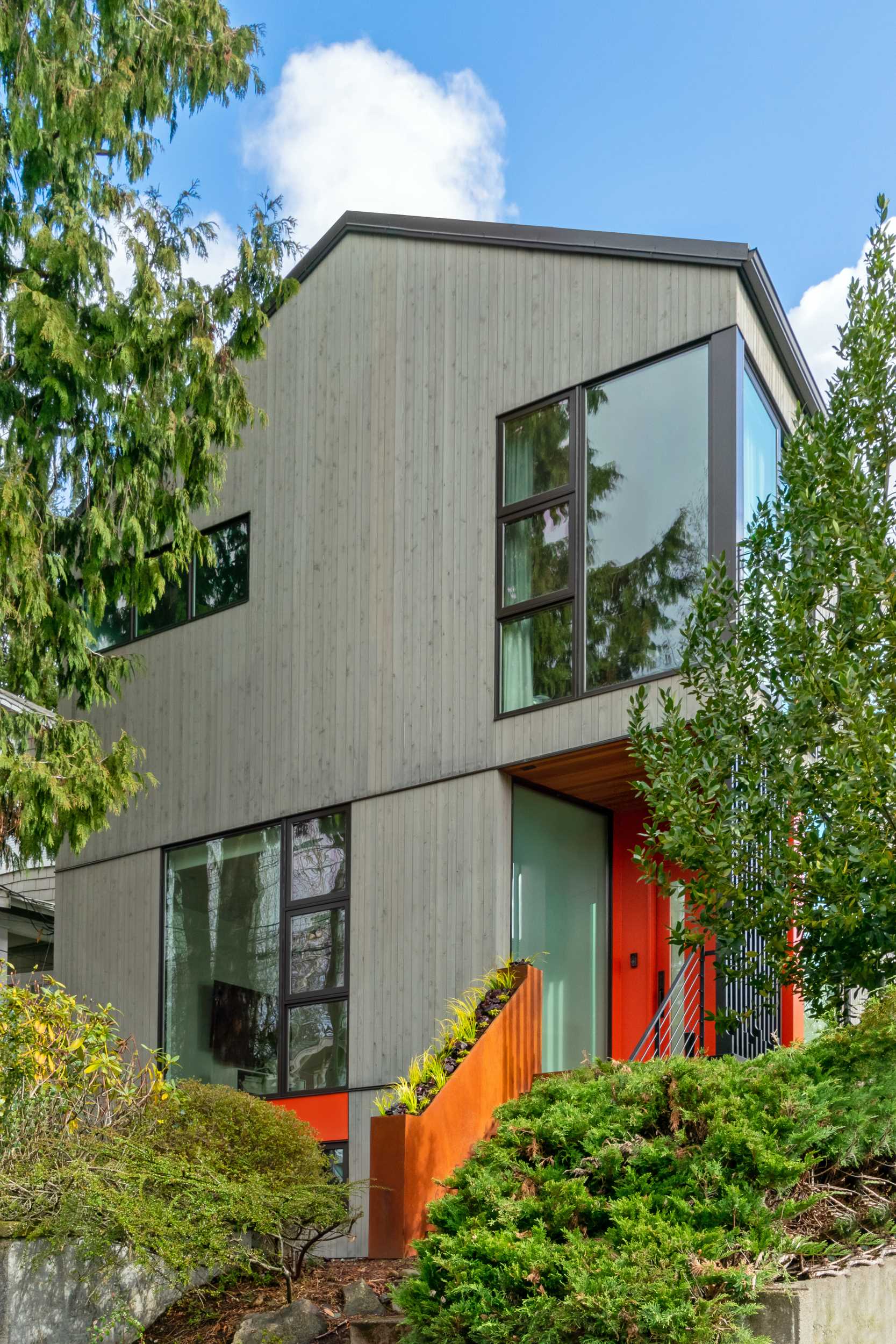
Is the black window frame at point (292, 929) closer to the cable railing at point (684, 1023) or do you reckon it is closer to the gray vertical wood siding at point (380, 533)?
the gray vertical wood siding at point (380, 533)

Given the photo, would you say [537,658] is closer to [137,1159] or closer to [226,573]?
[226,573]

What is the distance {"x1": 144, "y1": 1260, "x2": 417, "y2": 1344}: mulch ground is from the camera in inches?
281

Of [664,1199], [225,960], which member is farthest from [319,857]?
[664,1199]

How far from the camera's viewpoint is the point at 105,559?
1070 cm

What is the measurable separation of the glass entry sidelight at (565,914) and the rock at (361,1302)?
3.43 metres

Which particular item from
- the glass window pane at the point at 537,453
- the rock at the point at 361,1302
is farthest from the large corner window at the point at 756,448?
the rock at the point at 361,1302

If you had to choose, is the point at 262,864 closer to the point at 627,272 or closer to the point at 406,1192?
the point at 406,1192

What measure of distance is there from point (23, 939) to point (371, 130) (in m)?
10.6

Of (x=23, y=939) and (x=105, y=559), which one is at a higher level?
(x=105, y=559)

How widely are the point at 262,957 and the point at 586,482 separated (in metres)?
4.90

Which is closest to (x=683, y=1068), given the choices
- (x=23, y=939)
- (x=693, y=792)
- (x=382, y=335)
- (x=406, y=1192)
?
(x=693, y=792)

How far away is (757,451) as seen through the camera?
410 inches

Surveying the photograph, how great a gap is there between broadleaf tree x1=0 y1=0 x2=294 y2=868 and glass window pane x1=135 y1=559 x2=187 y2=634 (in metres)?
2.73

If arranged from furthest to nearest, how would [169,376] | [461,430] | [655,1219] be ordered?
1. [461,430]
2. [169,376]
3. [655,1219]
